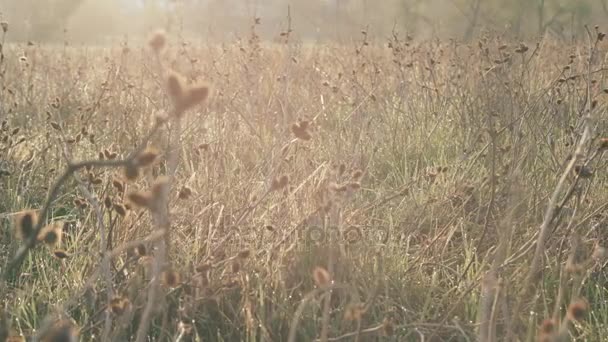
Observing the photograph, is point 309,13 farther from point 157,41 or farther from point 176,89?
point 176,89

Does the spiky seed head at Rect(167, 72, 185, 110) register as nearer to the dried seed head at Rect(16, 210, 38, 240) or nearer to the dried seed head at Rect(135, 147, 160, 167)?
the dried seed head at Rect(135, 147, 160, 167)

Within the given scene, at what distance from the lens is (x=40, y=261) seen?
1.96 metres

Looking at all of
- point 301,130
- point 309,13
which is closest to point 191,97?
point 301,130

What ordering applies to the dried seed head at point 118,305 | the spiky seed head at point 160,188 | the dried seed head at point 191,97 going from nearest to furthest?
1. the dried seed head at point 191,97
2. the spiky seed head at point 160,188
3. the dried seed head at point 118,305

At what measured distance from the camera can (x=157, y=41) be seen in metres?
0.76

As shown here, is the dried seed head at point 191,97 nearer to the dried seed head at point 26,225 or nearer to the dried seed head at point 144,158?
the dried seed head at point 144,158

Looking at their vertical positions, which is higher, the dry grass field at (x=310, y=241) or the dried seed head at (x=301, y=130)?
the dried seed head at (x=301, y=130)

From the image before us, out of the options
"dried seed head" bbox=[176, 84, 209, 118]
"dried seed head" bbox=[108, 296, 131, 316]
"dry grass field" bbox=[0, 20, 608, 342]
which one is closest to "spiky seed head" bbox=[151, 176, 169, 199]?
"dry grass field" bbox=[0, 20, 608, 342]

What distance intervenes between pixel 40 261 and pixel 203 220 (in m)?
0.50

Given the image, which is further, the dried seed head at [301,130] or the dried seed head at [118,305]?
the dried seed head at [301,130]

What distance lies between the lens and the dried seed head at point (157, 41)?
2.50ft

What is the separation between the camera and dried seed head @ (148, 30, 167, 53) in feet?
2.50

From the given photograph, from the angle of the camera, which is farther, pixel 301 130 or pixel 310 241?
pixel 310 241

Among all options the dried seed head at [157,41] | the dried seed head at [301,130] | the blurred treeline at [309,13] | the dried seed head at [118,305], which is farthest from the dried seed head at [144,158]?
the blurred treeline at [309,13]
